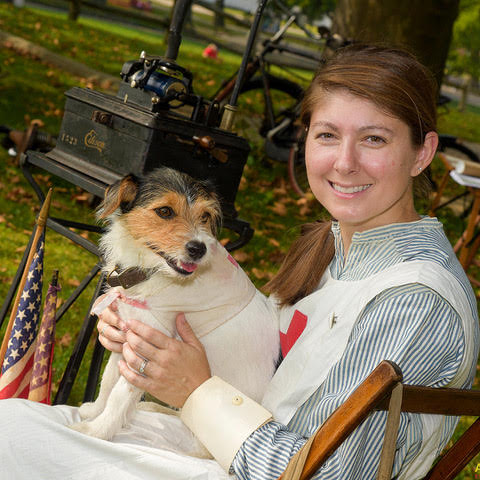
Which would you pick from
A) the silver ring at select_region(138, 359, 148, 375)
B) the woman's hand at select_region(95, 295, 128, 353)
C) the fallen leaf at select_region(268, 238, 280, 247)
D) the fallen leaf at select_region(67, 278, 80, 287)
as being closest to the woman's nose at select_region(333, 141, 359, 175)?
the silver ring at select_region(138, 359, 148, 375)

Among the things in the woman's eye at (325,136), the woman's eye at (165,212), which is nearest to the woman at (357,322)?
the woman's eye at (325,136)

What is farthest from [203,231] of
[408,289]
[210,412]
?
[408,289]

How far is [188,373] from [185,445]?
33 cm

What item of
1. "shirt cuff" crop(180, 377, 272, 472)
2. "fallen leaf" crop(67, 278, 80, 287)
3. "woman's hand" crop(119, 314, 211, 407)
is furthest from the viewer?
"fallen leaf" crop(67, 278, 80, 287)

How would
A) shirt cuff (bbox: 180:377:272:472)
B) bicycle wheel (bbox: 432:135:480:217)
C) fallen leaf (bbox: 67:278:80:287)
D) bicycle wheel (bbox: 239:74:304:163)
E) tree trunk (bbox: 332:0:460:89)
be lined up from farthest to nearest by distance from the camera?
bicycle wheel (bbox: 239:74:304:163), tree trunk (bbox: 332:0:460:89), bicycle wheel (bbox: 432:135:480:217), fallen leaf (bbox: 67:278:80:287), shirt cuff (bbox: 180:377:272:472)

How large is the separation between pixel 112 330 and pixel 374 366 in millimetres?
1123

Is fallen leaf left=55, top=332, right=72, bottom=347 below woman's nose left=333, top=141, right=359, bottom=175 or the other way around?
below

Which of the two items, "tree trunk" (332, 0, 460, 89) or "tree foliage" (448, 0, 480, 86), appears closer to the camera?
"tree trunk" (332, 0, 460, 89)

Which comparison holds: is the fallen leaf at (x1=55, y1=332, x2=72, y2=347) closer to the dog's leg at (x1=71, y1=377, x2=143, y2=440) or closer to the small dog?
the small dog

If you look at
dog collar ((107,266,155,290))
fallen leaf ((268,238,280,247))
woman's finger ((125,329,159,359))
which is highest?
dog collar ((107,266,155,290))

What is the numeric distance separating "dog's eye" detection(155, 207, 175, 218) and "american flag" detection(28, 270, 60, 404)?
0.65 metres

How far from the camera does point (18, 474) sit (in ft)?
5.80

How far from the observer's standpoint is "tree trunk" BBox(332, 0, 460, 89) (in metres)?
7.51

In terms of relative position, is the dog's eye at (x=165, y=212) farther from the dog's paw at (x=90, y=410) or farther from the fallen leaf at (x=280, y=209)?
the fallen leaf at (x=280, y=209)
